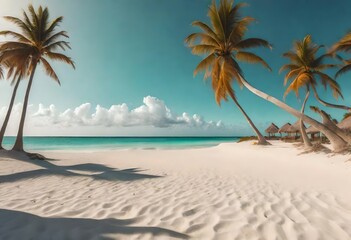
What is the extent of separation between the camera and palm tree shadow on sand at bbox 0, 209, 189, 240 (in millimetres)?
2496

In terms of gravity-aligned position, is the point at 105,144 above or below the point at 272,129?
below

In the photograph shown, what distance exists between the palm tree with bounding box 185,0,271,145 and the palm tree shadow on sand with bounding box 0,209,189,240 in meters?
11.6

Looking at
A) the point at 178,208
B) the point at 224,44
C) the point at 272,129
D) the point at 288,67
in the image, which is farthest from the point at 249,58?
the point at 272,129

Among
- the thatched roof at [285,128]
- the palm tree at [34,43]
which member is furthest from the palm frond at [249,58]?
the thatched roof at [285,128]

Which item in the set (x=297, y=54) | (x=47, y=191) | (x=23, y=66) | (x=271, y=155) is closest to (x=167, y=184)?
(x=47, y=191)

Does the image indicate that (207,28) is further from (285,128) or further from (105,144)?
(105,144)

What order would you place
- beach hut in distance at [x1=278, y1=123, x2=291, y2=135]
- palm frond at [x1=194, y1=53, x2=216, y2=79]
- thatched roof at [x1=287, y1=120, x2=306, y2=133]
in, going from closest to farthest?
palm frond at [x1=194, y1=53, x2=216, y2=79] → thatched roof at [x1=287, y1=120, x2=306, y2=133] → beach hut in distance at [x1=278, y1=123, x2=291, y2=135]

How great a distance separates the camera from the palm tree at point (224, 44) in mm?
13094

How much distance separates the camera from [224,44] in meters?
13.7

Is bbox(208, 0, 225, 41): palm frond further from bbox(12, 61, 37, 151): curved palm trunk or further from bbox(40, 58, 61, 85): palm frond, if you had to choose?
bbox(12, 61, 37, 151): curved palm trunk

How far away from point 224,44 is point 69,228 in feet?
45.8

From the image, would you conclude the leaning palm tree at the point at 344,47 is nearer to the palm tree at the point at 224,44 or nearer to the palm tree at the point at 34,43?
the palm tree at the point at 224,44

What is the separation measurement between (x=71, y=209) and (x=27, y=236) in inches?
37.9

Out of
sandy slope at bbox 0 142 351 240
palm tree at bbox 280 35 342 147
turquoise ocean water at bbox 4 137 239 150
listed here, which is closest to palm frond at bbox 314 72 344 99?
palm tree at bbox 280 35 342 147
